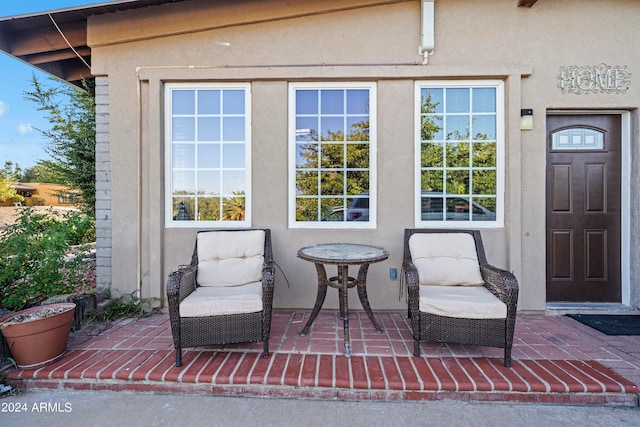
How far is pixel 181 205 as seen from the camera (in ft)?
12.1

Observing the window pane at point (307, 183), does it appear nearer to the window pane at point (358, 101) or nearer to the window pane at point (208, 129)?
the window pane at point (358, 101)

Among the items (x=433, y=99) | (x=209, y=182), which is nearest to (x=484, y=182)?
(x=433, y=99)

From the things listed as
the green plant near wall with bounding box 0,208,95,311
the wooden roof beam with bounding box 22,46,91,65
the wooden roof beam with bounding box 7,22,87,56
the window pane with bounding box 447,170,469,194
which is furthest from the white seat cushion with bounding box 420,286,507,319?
the wooden roof beam with bounding box 22,46,91,65

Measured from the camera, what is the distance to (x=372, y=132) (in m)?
3.54

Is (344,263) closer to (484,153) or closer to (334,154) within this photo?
(334,154)

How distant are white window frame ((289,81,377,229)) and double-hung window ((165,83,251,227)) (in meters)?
0.54

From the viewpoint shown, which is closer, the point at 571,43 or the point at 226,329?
the point at 226,329

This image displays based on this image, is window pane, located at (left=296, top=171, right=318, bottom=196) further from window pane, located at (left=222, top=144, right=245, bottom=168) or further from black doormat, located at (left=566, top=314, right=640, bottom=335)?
black doormat, located at (left=566, top=314, right=640, bottom=335)

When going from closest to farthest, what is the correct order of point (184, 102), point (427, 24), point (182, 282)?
1. point (182, 282)
2. point (427, 24)
3. point (184, 102)

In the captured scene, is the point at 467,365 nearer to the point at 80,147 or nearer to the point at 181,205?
the point at 181,205

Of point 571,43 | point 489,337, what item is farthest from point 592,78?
point 489,337

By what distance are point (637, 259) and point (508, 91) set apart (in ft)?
7.85

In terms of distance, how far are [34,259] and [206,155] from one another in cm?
202

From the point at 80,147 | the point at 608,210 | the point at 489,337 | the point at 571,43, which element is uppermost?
the point at 571,43
